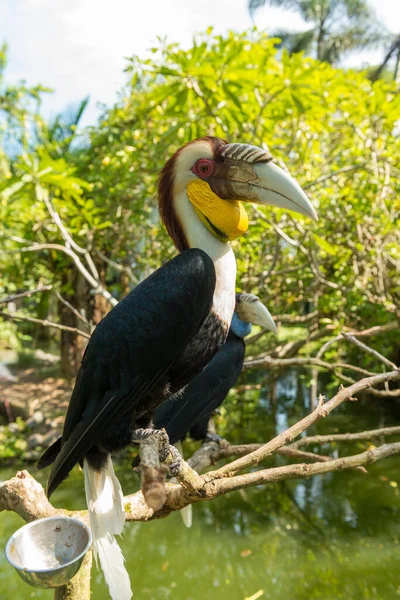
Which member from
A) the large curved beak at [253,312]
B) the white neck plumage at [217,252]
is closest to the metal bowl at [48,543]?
the white neck plumage at [217,252]

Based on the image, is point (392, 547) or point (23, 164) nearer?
point (23, 164)

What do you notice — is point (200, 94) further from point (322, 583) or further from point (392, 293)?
point (322, 583)

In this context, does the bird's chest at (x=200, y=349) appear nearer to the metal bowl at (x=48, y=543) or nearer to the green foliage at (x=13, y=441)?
the metal bowl at (x=48, y=543)

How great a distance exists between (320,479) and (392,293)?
1.99 m

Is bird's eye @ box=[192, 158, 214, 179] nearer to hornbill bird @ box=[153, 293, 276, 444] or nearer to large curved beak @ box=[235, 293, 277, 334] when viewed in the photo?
hornbill bird @ box=[153, 293, 276, 444]

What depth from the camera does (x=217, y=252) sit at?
5.74ft

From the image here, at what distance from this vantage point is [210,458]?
2.38 metres

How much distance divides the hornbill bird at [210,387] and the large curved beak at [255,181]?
1087 mm

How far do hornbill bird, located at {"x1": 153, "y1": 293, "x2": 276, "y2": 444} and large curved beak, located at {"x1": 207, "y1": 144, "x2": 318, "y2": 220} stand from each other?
1.09m

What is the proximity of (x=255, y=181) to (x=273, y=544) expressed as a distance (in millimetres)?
3214

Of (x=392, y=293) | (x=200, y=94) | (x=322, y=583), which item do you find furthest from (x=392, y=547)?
(x=200, y=94)

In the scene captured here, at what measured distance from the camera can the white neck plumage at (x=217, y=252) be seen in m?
1.70

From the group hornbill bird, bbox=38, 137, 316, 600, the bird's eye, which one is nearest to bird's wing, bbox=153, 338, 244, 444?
hornbill bird, bbox=38, 137, 316, 600

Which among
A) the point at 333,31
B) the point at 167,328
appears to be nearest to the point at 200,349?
the point at 167,328
